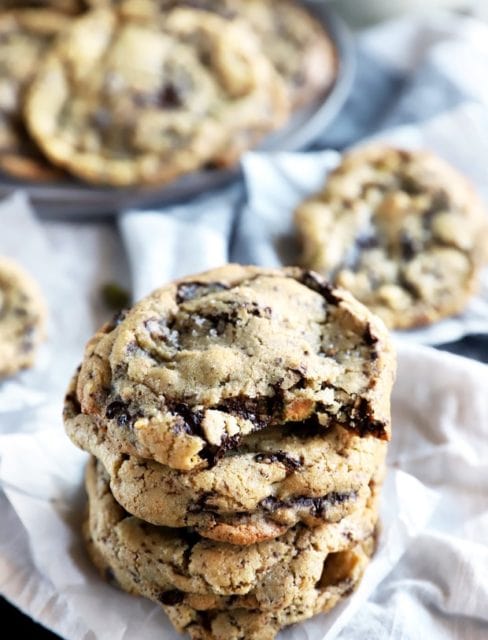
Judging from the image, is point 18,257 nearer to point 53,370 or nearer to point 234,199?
point 53,370

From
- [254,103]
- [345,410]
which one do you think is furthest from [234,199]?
[345,410]

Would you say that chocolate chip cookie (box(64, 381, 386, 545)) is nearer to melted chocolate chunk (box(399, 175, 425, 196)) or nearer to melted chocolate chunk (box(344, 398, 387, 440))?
melted chocolate chunk (box(344, 398, 387, 440))

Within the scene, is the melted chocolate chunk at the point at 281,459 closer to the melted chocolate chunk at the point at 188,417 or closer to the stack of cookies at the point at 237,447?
the stack of cookies at the point at 237,447

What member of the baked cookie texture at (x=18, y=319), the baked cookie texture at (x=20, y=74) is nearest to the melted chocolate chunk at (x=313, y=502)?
the baked cookie texture at (x=18, y=319)

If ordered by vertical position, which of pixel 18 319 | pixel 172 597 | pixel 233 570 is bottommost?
pixel 18 319

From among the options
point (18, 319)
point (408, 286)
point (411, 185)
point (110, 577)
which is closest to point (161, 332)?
point (110, 577)

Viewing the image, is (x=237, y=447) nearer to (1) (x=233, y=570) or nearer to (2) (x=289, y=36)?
(1) (x=233, y=570)
